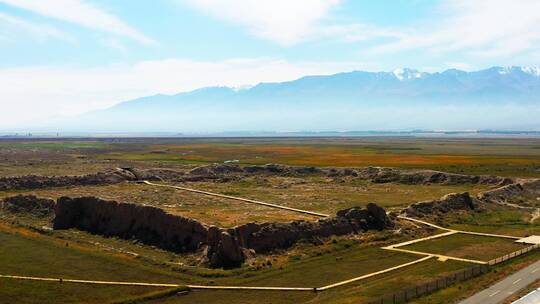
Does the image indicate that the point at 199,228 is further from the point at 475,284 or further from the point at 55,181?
the point at 55,181

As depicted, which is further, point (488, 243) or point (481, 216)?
point (481, 216)

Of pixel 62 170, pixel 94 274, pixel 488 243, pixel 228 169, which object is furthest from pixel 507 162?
pixel 94 274

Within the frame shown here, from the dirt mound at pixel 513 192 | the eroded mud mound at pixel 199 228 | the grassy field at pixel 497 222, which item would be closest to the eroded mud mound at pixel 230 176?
the dirt mound at pixel 513 192

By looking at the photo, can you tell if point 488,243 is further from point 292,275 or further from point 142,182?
point 142,182

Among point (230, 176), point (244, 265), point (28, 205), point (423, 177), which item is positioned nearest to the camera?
point (244, 265)

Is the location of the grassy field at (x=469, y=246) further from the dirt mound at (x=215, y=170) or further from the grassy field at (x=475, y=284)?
the dirt mound at (x=215, y=170)

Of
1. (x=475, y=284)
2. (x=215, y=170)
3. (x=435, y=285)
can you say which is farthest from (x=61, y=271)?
(x=215, y=170)

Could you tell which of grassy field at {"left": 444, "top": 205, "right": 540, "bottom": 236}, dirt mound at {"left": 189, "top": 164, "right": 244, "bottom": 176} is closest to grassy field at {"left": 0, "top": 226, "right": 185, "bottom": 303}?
grassy field at {"left": 444, "top": 205, "right": 540, "bottom": 236}
